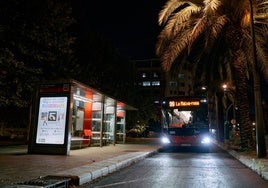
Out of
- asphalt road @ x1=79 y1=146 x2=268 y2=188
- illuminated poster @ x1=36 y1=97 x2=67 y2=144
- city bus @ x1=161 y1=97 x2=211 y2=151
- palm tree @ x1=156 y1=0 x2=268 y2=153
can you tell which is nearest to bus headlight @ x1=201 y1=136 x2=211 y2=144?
city bus @ x1=161 y1=97 x2=211 y2=151

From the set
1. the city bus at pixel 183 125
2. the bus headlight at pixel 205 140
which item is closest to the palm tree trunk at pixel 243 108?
the bus headlight at pixel 205 140

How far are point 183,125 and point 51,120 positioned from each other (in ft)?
35.3

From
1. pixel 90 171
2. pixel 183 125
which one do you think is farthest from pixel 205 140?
pixel 90 171

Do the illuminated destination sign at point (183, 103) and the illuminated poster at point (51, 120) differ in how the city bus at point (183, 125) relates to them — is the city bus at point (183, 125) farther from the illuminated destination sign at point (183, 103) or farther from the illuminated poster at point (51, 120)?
the illuminated poster at point (51, 120)

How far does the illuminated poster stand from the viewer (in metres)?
14.6

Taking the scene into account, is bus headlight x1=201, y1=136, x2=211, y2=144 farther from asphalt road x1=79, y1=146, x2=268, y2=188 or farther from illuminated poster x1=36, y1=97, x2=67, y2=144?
asphalt road x1=79, y1=146, x2=268, y2=188

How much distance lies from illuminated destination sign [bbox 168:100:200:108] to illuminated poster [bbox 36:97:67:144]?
957cm

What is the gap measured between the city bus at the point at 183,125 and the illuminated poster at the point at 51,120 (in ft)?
31.2

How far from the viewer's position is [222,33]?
758 inches

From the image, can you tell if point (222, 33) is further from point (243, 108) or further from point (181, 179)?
point (181, 179)

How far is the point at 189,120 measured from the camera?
76.2 ft

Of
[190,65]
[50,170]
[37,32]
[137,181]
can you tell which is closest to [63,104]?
[37,32]

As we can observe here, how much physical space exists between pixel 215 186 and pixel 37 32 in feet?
34.0

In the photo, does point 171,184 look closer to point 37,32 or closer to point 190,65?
point 37,32
